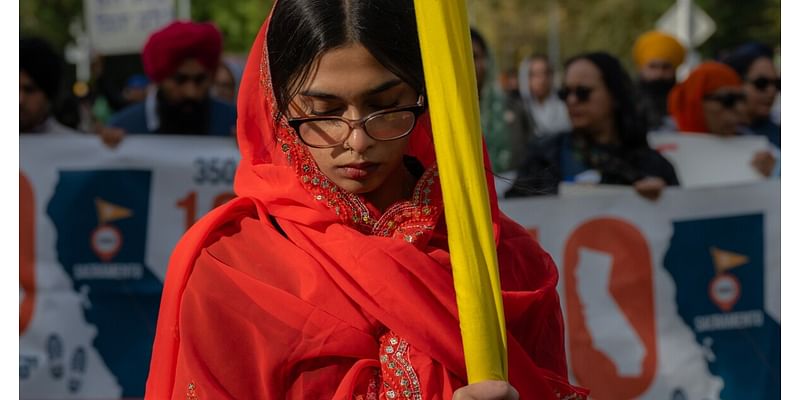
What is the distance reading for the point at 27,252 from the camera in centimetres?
647

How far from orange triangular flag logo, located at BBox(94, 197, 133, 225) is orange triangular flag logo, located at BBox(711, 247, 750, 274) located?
2.92 m

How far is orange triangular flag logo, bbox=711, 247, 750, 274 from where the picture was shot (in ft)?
20.8

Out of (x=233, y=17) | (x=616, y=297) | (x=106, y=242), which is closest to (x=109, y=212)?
(x=106, y=242)

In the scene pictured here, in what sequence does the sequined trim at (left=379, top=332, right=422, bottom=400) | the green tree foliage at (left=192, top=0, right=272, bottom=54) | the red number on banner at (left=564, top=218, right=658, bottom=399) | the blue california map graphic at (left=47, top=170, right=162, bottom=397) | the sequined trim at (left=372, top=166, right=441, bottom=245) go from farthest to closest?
the green tree foliage at (left=192, top=0, right=272, bottom=54)
the blue california map graphic at (left=47, top=170, right=162, bottom=397)
the red number on banner at (left=564, top=218, right=658, bottom=399)
the sequined trim at (left=372, top=166, right=441, bottom=245)
the sequined trim at (left=379, top=332, right=422, bottom=400)

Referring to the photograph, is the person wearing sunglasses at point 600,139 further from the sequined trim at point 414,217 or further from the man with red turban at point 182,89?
the sequined trim at point 414,217

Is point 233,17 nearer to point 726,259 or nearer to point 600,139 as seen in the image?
point 600,139

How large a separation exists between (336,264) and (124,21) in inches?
369

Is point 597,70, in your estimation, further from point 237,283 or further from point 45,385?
point 237,283

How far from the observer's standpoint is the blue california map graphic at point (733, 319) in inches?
248

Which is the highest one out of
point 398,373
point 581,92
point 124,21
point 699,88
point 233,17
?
point 233,17

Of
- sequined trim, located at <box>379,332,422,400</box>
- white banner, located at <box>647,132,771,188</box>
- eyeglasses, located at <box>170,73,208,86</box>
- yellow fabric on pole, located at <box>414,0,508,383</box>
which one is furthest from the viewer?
eyeglasses, located at <box>170,73,208,86</box>

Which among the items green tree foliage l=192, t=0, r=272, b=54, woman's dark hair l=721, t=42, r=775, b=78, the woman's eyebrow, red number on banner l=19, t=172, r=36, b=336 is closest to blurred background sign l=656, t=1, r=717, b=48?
woman's dark hair l=721, t=42, r=775, b=78

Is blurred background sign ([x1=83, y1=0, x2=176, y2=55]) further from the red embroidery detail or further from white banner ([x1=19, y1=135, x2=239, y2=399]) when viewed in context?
the red embroidery detail

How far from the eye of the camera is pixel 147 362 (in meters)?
6.44
